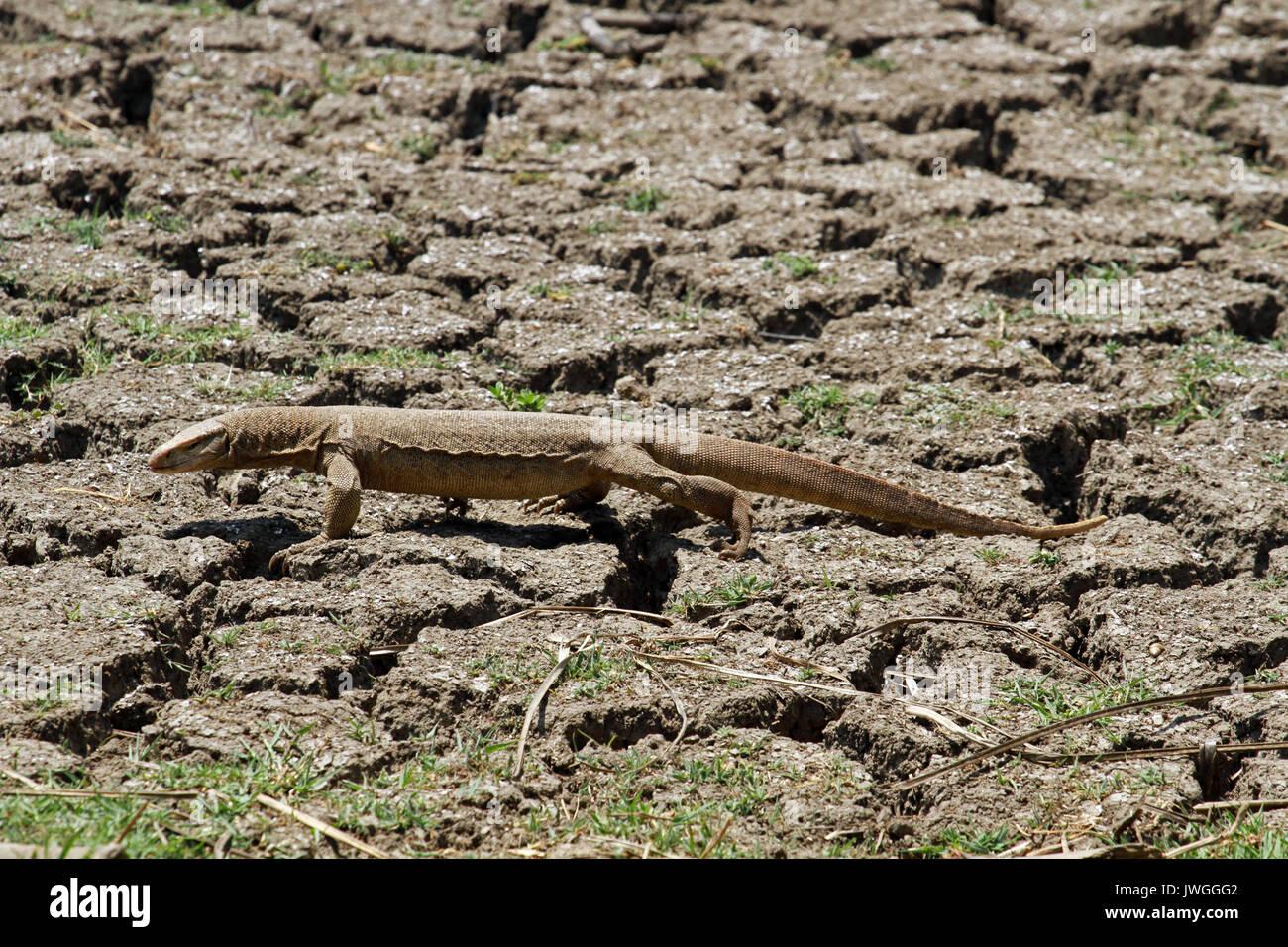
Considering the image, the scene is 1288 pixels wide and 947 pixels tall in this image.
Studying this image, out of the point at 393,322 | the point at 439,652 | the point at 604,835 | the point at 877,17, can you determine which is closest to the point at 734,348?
the point at 393,322

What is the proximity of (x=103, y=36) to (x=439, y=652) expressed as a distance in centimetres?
708

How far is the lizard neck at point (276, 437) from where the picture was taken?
15.5 feet

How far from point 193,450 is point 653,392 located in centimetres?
210

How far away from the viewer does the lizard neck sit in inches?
186

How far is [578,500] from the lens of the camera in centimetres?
500

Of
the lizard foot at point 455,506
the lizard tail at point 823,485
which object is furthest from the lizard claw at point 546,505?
the lizard tail at point 823,485

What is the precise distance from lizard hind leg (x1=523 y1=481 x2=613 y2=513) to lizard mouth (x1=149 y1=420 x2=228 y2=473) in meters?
1.26

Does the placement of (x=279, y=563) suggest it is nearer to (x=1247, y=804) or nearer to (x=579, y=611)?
(x=579, y=611)

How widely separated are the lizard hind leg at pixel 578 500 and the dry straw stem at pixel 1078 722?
6.34 ft

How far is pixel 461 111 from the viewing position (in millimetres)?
8352

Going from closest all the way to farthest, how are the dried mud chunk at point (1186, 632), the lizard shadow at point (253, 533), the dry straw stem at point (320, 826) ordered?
the dry straw stem at point (320, 826) → the dried mud chunk at point (1186, 632) → the lizard shadow at point (253, 533)

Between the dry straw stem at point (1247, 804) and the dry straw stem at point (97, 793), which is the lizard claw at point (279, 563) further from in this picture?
the dry straw stem at point (1247, 804)

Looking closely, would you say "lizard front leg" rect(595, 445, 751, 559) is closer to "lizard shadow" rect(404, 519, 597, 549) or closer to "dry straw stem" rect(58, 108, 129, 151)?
"lizard shadow" rect(404, 519, 597, 549)
